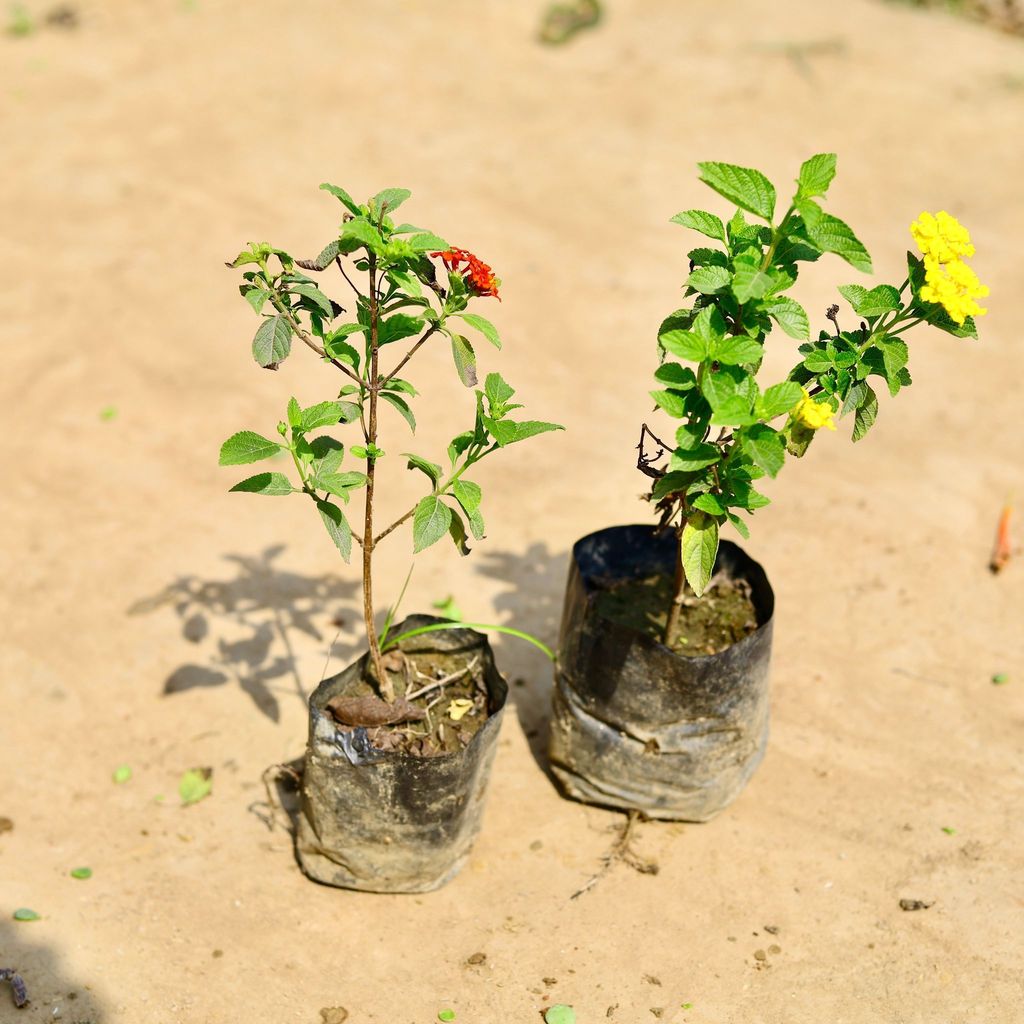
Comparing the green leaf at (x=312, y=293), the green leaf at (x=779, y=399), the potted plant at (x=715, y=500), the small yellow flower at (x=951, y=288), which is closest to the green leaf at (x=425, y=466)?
the green leaf at (x=312, y=293)

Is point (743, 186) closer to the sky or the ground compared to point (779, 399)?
closer to the sky

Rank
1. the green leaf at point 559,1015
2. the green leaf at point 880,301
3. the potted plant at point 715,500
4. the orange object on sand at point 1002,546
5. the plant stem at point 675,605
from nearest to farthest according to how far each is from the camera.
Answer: the potted plant at point 715,500, the green leaf at point 880,301, the green leaf at point 559,1015, the plant stem at point 675,605, the orange object on sand at point 1002,546

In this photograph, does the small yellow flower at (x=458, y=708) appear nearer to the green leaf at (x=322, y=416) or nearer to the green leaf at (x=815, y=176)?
the green leaf at (x=322, y=416)

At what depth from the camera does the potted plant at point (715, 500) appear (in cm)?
220

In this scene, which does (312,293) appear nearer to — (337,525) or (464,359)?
(464,359)

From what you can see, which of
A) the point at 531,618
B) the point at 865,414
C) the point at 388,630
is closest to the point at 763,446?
the point at 865,414

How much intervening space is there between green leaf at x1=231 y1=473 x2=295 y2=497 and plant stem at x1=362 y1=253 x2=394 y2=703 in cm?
18

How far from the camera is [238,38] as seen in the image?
7.06 meters

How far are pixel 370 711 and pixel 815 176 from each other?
1494 millimetres

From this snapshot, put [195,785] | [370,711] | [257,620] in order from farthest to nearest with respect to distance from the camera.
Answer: [257,620] < [195,785] < [370,711]

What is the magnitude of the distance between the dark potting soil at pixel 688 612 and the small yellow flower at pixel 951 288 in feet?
3.31

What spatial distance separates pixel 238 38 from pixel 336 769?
228 inches

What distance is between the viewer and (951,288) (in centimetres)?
215

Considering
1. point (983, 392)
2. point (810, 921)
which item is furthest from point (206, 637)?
point (983, 392)
